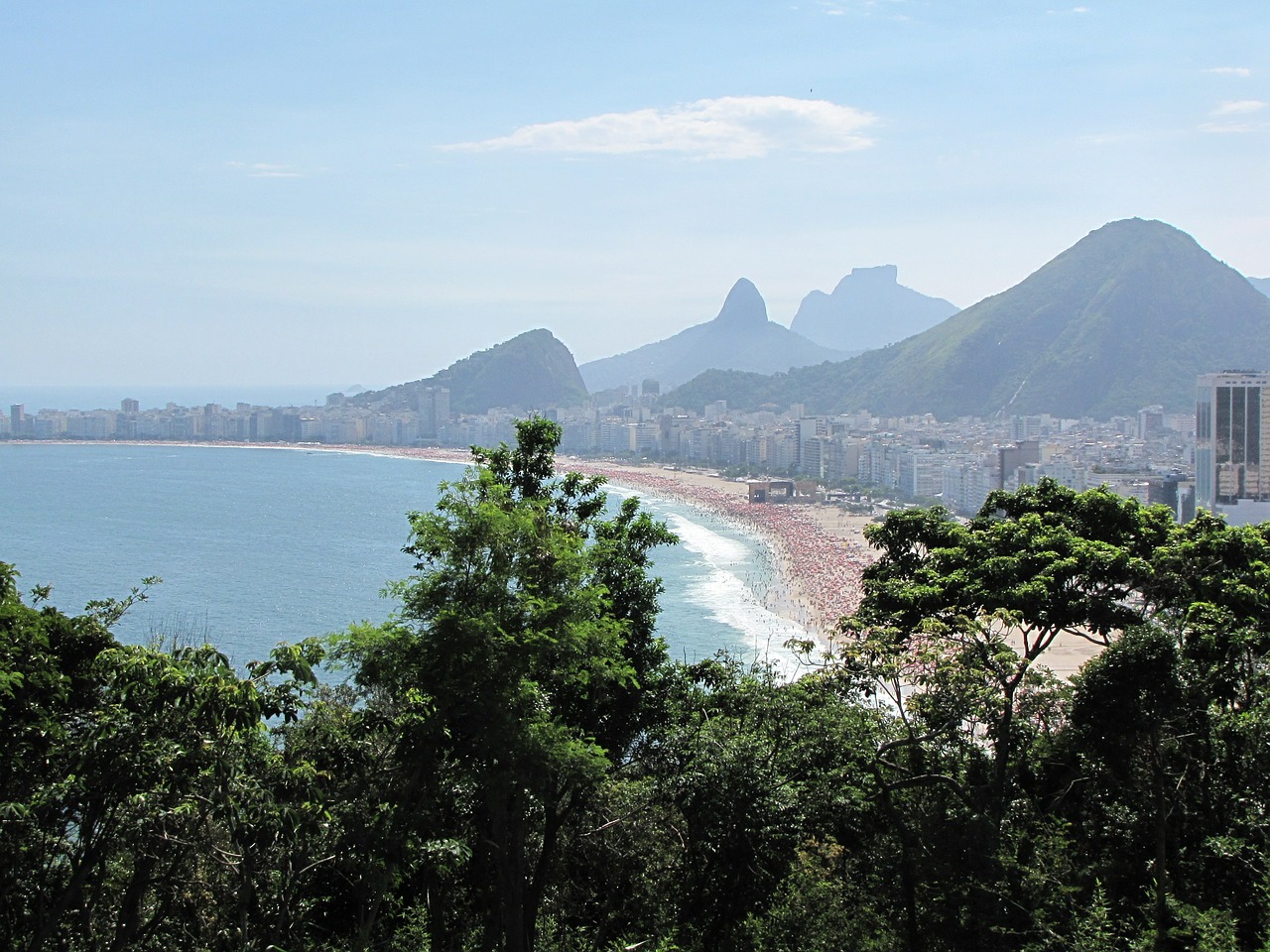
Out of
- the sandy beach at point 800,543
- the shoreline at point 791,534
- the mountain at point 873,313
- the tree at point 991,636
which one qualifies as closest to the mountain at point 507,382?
the shoreline at point 791,534

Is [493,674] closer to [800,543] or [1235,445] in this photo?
[800,543]

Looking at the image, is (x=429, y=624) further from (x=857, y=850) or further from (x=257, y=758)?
(x=857, y=850)

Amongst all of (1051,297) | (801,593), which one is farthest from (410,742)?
(1051,297)

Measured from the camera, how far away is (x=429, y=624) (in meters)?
4.17

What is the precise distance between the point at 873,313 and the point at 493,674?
646 feet

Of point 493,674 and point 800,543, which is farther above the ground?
point 493,674

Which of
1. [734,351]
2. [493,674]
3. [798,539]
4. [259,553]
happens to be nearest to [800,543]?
[798,539]

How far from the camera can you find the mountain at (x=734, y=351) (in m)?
162

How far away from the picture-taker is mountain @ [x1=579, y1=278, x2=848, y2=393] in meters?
162

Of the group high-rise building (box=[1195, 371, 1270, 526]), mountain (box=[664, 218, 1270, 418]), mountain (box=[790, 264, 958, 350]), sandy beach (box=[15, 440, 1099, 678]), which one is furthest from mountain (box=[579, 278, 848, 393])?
high-rise building (box=[1195, 371, 1270, 526])

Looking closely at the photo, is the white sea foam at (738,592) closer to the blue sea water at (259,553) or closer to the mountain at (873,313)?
the blue sea water at (259,553)

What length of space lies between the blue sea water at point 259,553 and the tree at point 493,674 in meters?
8.04

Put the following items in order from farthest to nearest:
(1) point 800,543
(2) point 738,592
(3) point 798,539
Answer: (3) point 798,539 → (1) point 800,543 → (2) point 738,592

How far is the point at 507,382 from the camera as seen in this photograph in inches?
4286
